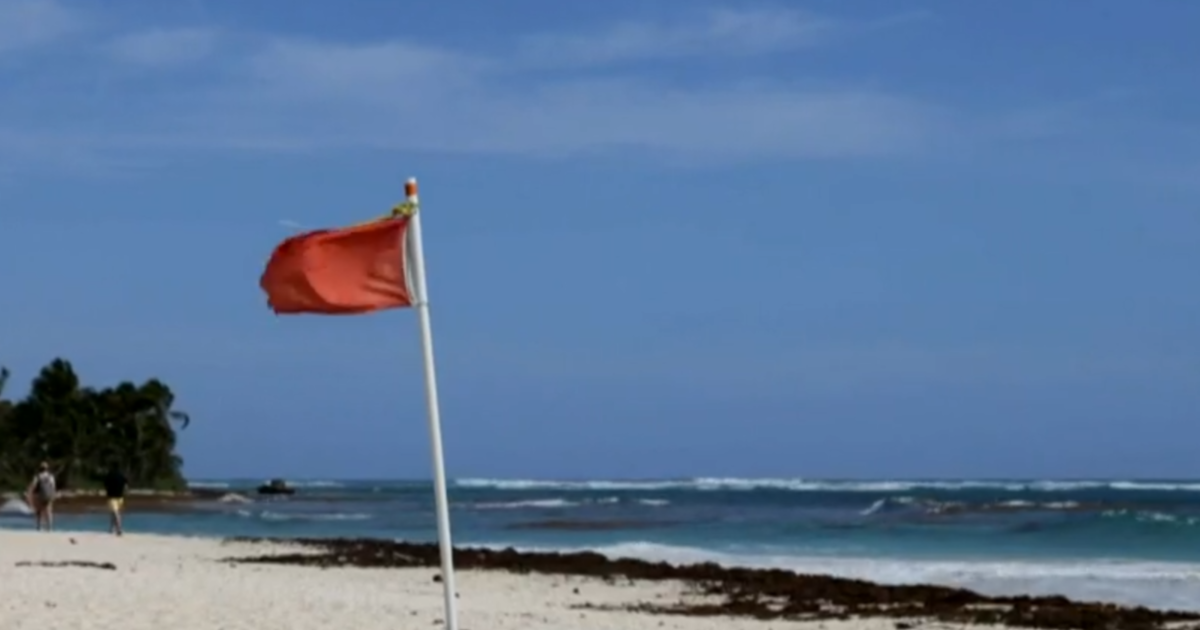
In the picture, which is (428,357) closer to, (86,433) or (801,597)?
(801,597)

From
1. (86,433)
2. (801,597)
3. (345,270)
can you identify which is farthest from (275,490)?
(345,270)

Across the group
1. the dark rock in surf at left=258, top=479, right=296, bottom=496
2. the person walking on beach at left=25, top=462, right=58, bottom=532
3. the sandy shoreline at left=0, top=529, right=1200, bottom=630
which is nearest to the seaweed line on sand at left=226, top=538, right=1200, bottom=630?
the sandy shoreline at left=0, top=529, right=1200, bottom=630

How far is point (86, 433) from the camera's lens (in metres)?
96.2

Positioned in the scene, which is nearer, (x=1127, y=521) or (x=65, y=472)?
(x=1127, y=521)

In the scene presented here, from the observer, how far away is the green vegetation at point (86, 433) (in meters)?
92.1

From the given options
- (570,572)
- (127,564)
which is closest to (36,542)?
(127,564)

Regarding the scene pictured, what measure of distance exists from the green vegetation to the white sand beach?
63.1m

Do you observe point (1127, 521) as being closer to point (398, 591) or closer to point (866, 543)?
point (866, 543)

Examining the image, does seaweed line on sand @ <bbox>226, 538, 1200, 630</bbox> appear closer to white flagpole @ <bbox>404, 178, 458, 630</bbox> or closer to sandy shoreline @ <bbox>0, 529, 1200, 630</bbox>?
sandy shoreline @ <bbox>0, 529, 1200, 630</bbox>

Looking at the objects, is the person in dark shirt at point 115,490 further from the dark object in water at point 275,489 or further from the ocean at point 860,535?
the dark object in water at point 275,489

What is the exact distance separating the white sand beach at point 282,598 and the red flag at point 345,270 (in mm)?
5624

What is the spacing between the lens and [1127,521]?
58250 millimetres

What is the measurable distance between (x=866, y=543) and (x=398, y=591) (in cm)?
2405

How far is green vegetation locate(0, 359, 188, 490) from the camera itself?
9206 centimetres
